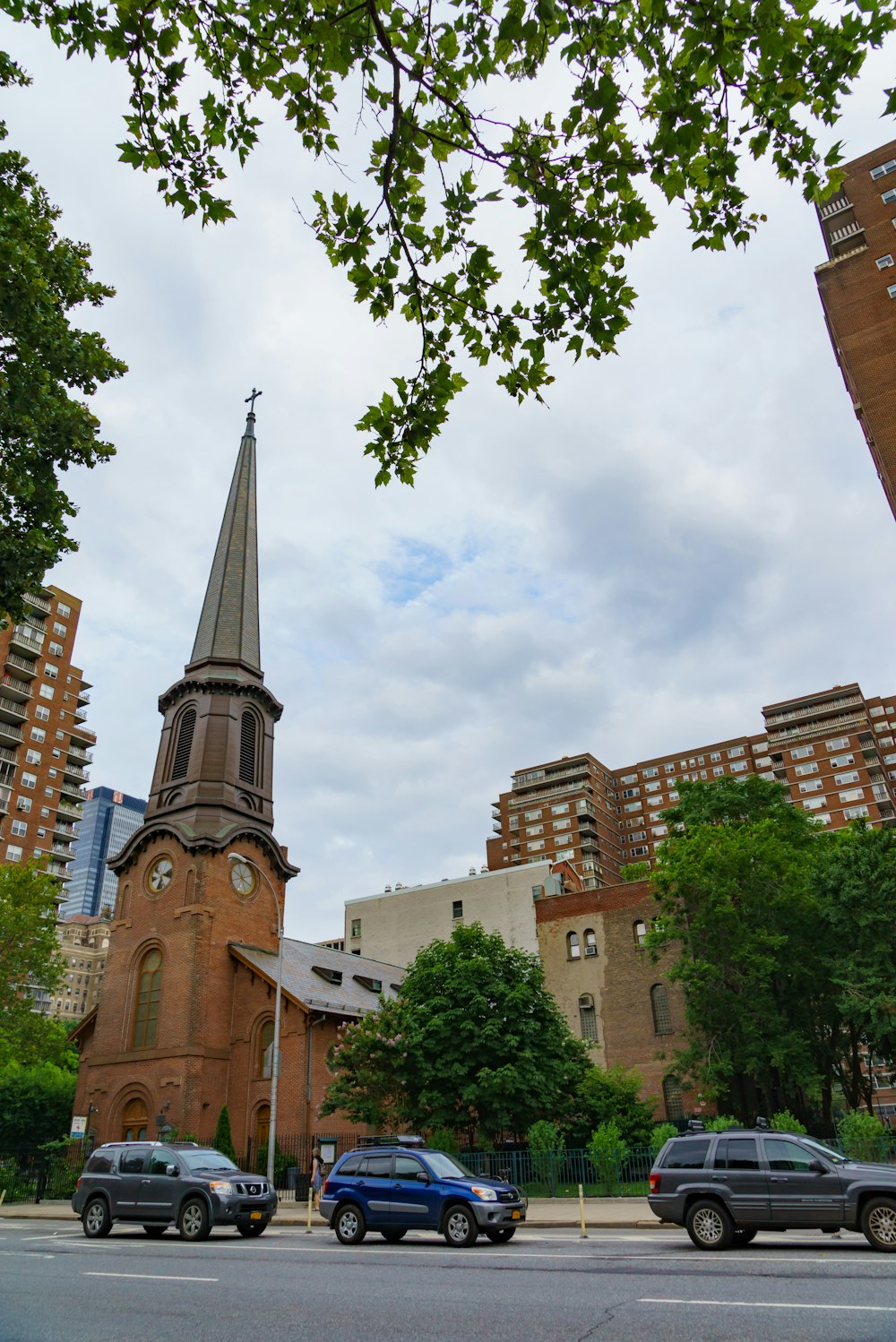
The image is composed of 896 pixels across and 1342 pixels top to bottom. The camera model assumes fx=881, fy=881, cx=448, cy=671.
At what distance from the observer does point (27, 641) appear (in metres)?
82.8

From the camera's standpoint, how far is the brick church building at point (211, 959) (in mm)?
36094

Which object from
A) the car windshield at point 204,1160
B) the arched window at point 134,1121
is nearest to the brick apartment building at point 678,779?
the arched window at point 134,1121

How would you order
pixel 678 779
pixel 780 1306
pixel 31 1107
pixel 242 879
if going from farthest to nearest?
pixel 678 779
pixel 242 879
pixel 31 1107
pixel 780 1306

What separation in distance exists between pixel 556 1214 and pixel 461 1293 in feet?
42.0

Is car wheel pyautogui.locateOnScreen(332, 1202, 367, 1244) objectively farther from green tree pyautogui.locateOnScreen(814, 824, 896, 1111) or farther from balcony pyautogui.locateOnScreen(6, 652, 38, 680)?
balcony pyautogui.locateOnScreen(6, 652, 38, 680)

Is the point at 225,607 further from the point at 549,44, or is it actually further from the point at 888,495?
the point at 549,44

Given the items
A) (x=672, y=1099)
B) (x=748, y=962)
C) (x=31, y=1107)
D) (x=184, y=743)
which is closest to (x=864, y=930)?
(x=748, y=962)

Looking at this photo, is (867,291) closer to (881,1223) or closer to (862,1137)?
(862,1137)

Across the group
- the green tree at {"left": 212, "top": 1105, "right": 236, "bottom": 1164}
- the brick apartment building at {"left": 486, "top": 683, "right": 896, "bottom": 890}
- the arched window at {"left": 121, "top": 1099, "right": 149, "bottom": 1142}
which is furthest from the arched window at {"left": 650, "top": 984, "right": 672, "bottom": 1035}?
the brick apartment building at {"left": 486, "top": 683, "right": 896, "bottom": 890}

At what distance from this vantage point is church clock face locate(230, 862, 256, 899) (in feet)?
136

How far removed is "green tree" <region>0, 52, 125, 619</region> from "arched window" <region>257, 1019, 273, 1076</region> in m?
28.1

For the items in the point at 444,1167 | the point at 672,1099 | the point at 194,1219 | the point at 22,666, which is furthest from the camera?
the point at 22,666

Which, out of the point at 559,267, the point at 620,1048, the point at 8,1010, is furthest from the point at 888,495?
the point at 8,1010

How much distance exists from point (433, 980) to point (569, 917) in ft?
62.3
